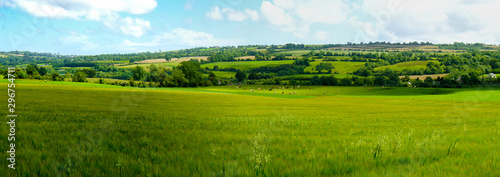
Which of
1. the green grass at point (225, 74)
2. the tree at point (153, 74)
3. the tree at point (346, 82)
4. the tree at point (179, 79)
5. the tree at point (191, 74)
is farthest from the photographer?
the green grass at point (225, 74)

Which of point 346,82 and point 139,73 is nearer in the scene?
point 346,82

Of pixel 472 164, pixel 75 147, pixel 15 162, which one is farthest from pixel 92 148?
pixel 472 164

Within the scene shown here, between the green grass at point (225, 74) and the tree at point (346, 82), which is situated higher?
the green grass at point (225, 74)

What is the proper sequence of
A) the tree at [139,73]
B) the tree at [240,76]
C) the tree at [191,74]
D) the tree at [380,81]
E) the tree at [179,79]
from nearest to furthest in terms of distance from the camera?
the tree at [179,79] → the tree at [191,74] → the tree at [380,81] → the tree at [139,73] → the tree at [240,76]

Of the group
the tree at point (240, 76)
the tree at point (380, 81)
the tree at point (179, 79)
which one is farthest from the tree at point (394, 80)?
the tree at point (179, 79)

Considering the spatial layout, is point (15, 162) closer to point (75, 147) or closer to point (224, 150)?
point (75, 147)

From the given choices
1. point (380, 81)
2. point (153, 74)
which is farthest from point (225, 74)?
point (380, 81)

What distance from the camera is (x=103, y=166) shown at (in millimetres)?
5609

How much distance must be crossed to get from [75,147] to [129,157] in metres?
1.99

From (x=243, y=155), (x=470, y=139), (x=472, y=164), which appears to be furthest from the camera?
(x=470, y=139)

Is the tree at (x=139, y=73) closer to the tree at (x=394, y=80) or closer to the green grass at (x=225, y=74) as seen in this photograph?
the green grass at (x=225, y=74)

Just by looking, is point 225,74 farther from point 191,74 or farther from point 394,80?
point 394,80

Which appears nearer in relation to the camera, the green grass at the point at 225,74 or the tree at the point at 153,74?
the tree at the point at 153,74

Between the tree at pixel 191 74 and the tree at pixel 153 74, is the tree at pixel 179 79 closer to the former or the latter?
the tree at pixel 191 74
